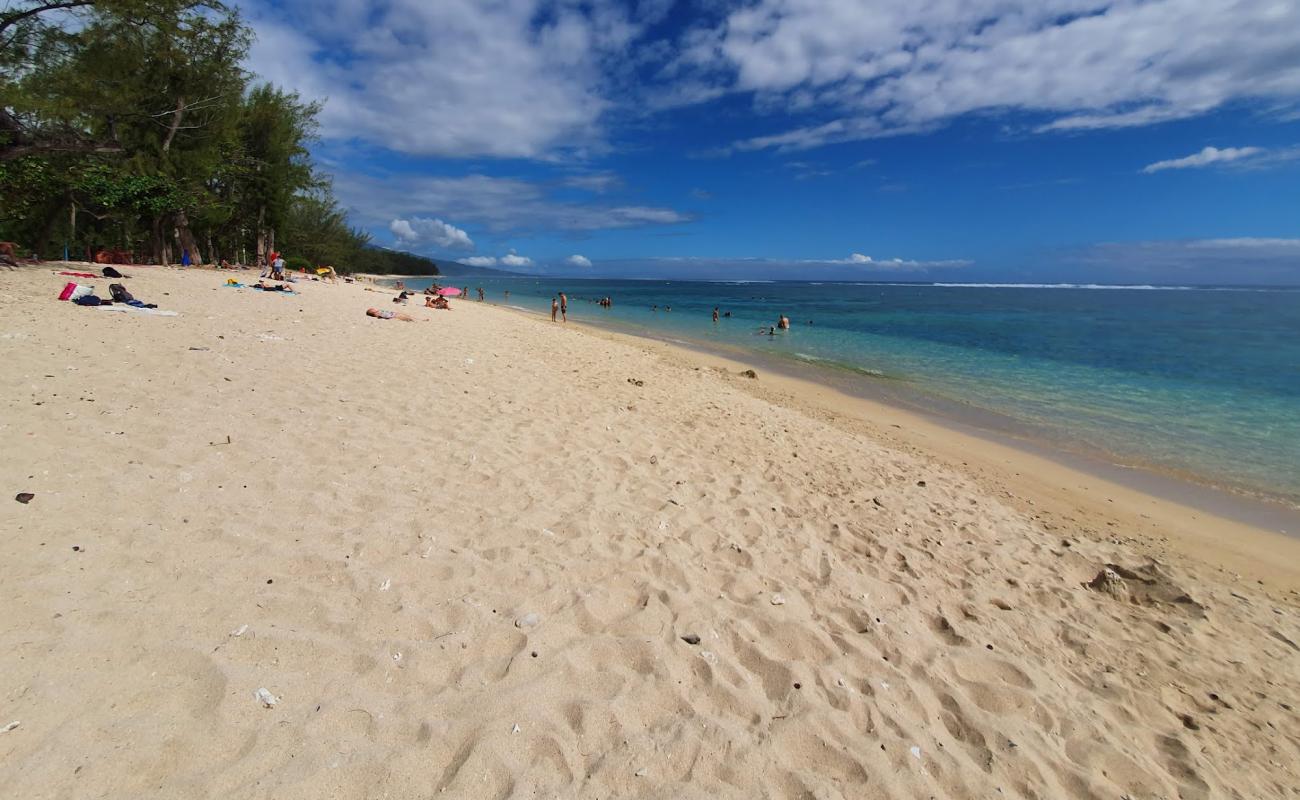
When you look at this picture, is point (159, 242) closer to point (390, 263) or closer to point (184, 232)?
point (184, 232)

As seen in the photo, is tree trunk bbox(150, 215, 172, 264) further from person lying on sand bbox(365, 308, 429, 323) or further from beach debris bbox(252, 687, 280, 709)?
beach debris bbox(252, 687, 280, 709)

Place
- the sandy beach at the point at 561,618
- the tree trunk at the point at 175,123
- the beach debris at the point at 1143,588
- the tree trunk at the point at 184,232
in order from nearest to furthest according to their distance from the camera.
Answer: the sandy beach at the point at 561,618 → the beach debris at the point at 1143,588 → the tree trunk at the point at 175,123 → the tree trunk at the point at 184,232

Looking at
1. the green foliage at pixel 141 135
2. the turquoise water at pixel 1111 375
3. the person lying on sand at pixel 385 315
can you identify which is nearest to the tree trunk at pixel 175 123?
the green foliage at pixel 141 135

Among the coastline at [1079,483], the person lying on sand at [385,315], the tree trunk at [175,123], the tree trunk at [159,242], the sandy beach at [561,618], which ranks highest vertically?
the tree trunk at [175,123]

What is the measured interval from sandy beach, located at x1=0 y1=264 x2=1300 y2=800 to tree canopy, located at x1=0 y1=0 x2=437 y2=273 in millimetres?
16564

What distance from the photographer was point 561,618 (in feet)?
10.4

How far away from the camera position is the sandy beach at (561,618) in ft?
7.34

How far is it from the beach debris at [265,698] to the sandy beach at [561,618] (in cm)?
1

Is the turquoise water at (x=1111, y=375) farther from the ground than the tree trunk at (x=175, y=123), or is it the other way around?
the tree trunk at (x=175, y=123)

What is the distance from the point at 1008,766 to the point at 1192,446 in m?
12.3

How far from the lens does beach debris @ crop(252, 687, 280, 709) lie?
2.30 meters

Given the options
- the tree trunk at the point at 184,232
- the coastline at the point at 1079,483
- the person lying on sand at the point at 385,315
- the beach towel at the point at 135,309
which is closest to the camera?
the coastline at the point at 1079,483

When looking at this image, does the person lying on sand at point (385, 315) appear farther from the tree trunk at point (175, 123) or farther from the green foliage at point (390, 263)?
the green foliage at point (390, 263)

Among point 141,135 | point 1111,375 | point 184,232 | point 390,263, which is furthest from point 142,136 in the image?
point 390,263
